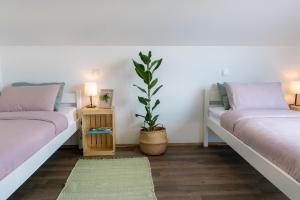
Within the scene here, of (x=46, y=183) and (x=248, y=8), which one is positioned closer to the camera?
(x=46, y=183)

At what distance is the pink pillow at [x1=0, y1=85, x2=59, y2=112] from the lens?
9.71 ft

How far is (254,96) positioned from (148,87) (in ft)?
4.42

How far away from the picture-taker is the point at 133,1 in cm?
279

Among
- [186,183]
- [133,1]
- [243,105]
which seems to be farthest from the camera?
[243,105]

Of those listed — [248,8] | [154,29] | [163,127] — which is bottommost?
[163,127]

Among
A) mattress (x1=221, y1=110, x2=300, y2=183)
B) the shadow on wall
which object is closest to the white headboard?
the shadow on wall

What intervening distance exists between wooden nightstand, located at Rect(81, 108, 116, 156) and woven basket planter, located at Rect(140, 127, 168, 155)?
415 millimetres

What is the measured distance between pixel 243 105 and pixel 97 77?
78.0 inches

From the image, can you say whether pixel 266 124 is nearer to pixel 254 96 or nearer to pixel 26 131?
pixel 254 96

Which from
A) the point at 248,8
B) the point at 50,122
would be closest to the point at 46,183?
the point at 50,122

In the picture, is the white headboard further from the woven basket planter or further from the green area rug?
the woven basket planter

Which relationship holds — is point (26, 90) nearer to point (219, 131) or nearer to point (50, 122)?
point (50, 122)

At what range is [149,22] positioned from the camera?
3.08 m

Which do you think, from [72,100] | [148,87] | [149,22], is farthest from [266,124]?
[72,100]
